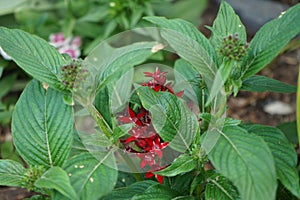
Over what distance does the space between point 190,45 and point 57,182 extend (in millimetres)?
337

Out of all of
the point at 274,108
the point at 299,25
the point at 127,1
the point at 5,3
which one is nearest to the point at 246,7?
the point at 274,108

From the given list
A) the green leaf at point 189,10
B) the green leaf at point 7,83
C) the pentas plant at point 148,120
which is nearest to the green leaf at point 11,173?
the pentas plant at point 148,120

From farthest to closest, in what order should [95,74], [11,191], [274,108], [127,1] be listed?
[274,108] < [127,1] < [11,191] < [95,74]

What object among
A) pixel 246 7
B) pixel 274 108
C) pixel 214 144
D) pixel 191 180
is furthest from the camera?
pixel 246 7

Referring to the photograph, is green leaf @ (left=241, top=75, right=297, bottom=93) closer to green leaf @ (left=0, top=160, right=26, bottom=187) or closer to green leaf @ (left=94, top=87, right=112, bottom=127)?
green leaf @ (left=94, top=87, right=112, bottom=127)

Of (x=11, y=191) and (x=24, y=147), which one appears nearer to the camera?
(x=24, y=147)

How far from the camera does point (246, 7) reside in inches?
97.0

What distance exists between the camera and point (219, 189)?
3.49ft

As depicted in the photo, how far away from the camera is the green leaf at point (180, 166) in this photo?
1.00 metres

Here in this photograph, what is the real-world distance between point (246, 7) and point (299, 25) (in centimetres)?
148

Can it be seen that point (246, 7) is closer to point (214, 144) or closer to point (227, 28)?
point (227, 28)

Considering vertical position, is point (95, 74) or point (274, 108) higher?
point (95, 74)

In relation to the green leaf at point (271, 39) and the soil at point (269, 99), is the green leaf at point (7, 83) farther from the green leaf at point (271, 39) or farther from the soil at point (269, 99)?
the green leaf at point (271, 39)

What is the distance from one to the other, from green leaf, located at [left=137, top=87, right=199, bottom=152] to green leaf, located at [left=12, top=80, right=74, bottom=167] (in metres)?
0.14
